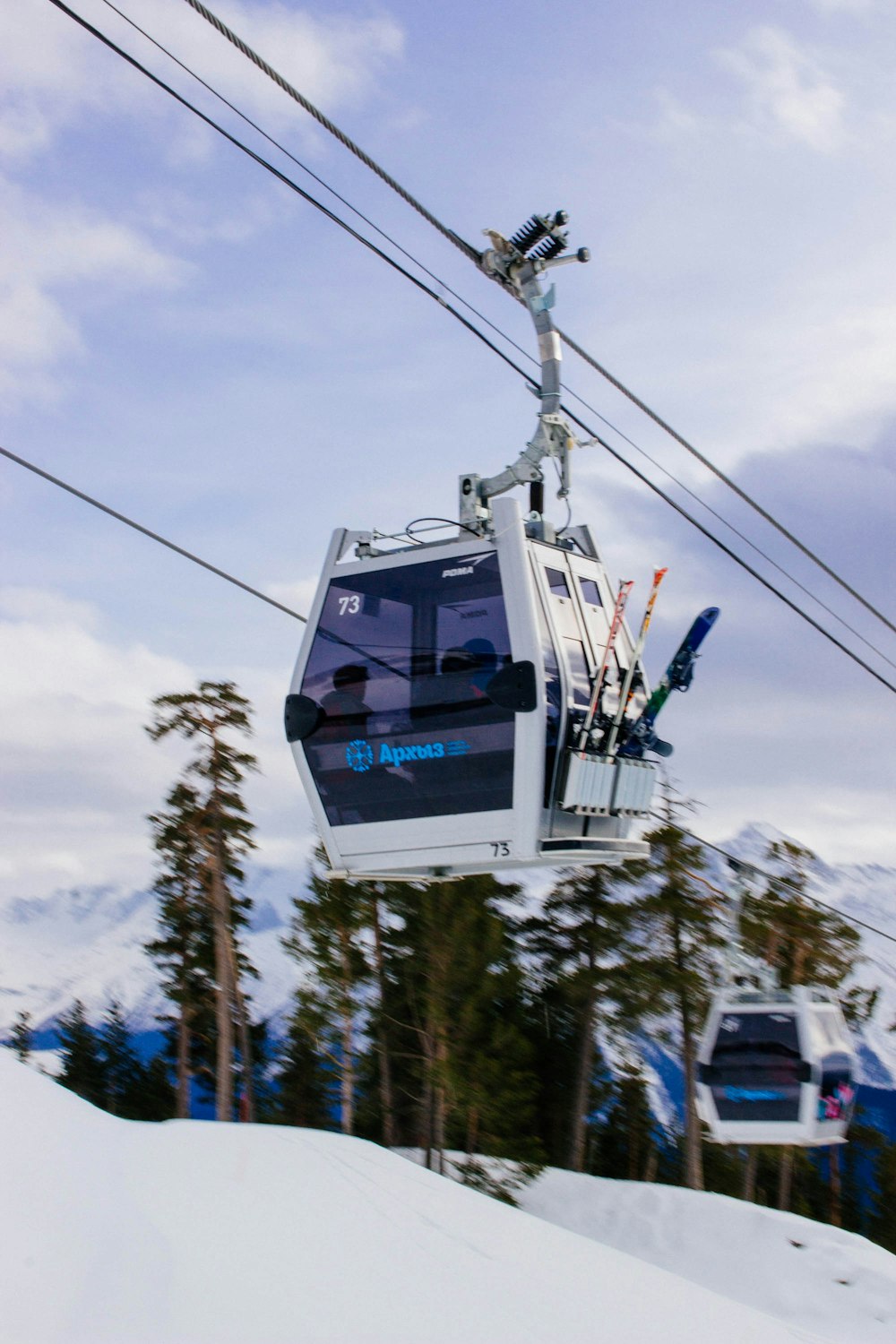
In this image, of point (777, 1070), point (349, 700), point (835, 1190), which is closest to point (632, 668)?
point (349, 700)

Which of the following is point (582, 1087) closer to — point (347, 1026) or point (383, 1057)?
point (383, 1057)

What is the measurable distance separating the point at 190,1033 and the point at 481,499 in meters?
38.4

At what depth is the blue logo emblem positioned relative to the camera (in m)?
10.6

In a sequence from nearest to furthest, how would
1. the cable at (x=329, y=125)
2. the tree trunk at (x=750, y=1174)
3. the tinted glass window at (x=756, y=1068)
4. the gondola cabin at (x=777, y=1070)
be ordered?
the cable at (x=329, y=125), the gondola cabin at (x=777, y=1070), the tinted glass window at (x=756, y=1068), the tree trunk at (x=750, y=1174)

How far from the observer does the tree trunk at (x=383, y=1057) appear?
38219 millimetres

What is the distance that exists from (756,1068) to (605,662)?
6100 millimetres

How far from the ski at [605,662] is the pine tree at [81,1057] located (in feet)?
149

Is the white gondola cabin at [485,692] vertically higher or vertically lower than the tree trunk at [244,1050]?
higher

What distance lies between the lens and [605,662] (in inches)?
410

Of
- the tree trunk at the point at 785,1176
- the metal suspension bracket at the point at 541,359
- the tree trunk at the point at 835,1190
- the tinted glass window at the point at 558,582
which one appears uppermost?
the metal suspension bracket at the point at 541,359

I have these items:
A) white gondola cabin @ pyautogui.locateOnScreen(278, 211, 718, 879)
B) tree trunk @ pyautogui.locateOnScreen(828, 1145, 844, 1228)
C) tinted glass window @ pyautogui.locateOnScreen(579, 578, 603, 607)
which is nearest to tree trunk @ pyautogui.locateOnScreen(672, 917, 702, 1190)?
tree trunk @ pyautogui.locateOnScreen(828, 1145, 844, 1228)

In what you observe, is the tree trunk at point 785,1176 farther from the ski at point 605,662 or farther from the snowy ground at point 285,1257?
the ski at point 605,662

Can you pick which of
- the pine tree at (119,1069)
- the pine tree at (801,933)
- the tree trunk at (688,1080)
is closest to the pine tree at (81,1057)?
the pine tree at (119,1069)

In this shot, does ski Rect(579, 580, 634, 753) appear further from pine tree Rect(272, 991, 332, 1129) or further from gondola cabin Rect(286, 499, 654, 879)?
pine tree Rect(272, 991, 332, 1129)
